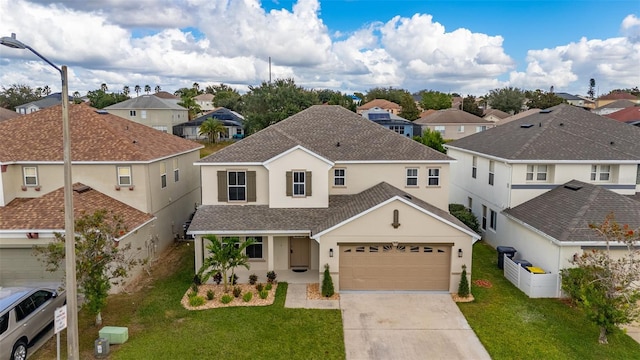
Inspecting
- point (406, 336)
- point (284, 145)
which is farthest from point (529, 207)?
point (284, 145)

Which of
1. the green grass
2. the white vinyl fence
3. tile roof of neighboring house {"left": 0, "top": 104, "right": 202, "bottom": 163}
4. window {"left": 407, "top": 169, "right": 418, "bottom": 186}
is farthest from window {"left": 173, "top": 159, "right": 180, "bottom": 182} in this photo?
the white vinyl fence

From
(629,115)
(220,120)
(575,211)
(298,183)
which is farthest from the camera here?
(220,120)

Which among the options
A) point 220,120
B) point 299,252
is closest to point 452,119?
point 220,120

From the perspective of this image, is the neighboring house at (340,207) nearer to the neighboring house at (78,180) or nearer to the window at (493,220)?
the neighboring house at (78,180)

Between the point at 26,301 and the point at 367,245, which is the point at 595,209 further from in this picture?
the point at 26,301

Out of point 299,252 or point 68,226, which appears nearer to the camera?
point 68,226

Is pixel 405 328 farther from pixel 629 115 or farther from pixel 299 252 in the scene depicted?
pixel 629 115

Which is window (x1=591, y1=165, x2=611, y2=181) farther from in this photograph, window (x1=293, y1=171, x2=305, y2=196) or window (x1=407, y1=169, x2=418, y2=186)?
window (x1=293, y1=171, x2=305, y2=196)
